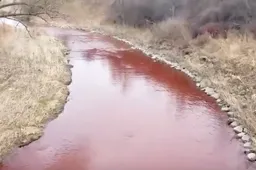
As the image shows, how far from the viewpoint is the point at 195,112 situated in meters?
15.4

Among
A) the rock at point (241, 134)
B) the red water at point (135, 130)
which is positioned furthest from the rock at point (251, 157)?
the rock at point (241, 134)

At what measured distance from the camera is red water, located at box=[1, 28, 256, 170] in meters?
11.2

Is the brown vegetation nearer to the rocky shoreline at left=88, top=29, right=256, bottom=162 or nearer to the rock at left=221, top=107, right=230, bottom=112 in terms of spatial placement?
the rocky shoreline at left=88, top=29, right=256, bottom=162

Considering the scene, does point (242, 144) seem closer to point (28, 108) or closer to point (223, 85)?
point (223, 85)

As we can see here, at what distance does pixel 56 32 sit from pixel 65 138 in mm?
25647

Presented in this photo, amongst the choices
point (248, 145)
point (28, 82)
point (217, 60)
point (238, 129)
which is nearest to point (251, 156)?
point (248, 145)

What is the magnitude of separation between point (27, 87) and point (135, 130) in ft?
17.5

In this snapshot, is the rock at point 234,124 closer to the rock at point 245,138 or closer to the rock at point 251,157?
the rock at point 245,138

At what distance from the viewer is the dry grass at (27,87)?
41.7 ft

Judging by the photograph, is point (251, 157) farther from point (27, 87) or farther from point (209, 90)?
point (27, 87)

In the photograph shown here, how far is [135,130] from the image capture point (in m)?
13.5

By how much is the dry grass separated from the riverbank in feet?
21.5

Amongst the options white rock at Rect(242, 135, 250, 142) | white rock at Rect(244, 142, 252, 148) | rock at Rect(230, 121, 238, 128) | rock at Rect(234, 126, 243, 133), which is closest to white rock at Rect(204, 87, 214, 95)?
rock at Rect(230, 121, 238, 128)

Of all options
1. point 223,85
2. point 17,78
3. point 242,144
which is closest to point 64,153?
point 242,144
